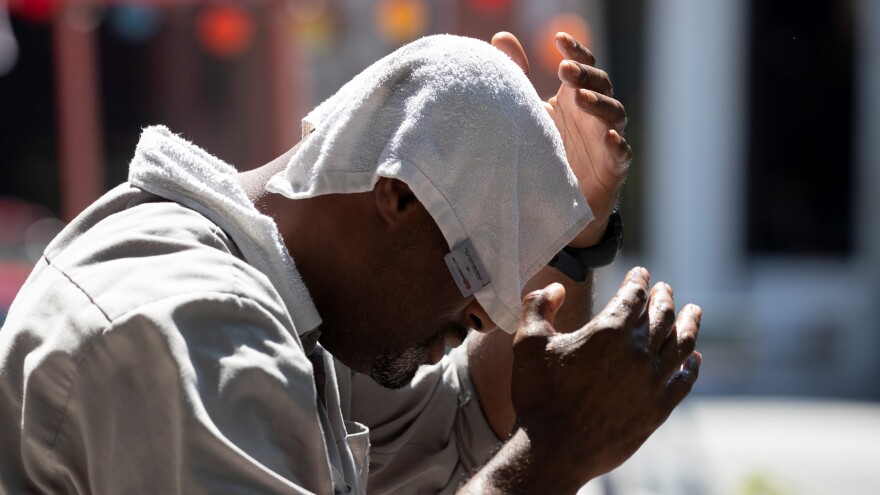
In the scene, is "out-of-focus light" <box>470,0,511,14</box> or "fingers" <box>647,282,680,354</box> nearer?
"fingers" <box>647,282,680,354</box>

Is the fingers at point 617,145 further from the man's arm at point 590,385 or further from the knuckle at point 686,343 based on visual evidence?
the knuckle at point 686,343

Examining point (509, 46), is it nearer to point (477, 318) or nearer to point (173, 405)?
point (477, 318)

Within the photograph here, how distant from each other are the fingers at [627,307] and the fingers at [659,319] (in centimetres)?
3

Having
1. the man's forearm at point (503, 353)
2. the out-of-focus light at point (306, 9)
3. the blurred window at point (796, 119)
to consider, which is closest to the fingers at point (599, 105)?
the man's forearm at point (503, 353)

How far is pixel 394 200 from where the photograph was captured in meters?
1.87

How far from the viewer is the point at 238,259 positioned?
66.4 inches

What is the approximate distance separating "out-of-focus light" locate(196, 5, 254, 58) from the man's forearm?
4.72 m

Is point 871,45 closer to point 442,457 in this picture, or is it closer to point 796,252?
point 796,252

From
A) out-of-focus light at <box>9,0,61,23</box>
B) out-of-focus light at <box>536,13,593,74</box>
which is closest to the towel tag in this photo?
out-of-focus light at <box>536,13,593,74</box>

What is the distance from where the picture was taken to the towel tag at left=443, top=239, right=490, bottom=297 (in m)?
1.91

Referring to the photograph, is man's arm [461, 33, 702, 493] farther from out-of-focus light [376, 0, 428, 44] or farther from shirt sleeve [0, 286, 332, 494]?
out-of-focus light [376, 0, 428, 44]

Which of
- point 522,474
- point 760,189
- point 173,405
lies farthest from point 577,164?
point 760,189

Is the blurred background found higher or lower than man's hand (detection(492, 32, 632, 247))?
lower

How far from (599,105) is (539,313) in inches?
21.2
